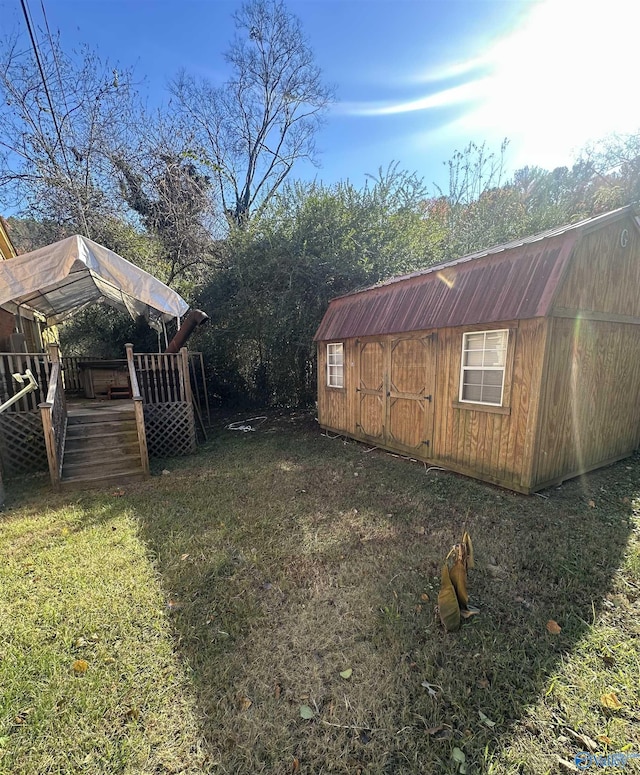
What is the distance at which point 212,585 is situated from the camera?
111 inches

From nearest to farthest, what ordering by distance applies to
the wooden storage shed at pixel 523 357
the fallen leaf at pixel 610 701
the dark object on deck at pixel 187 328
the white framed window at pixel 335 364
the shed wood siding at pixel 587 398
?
the fallen leaf at pixel 610 701 → the wooden storage shed at pixel 523 357 → the shed wood siding at pixel 587 398 → the dark object on deck at pixel 187 328 → the white framed window at pixel 335 364

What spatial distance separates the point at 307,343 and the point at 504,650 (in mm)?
7950

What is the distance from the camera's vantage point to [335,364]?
760cm

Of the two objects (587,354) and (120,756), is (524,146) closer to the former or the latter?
(587,354)

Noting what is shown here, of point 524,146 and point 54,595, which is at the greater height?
point 524,146

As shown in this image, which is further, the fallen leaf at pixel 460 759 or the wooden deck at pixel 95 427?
the wooden deck at pixel 95 427

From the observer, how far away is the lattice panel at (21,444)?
17.4 feet

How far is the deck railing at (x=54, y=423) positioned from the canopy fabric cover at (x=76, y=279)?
1.22 m

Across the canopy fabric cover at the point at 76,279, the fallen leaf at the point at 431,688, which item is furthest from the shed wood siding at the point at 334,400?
the fallen leaf at the point at 431,688

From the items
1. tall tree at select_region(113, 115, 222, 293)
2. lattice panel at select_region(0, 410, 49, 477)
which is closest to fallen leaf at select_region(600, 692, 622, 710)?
lattice panel at select_region(0, 410, 49, 477)

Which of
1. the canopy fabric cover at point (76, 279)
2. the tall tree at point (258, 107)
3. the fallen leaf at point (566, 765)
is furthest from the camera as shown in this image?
the tall tree at point (258, 107)

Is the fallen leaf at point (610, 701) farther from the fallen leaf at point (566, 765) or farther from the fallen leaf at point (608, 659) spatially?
the fallen leaf at point (566, 765)

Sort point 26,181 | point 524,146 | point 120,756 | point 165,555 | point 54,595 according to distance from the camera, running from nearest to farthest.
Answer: point 120,756 < point 54,595 < point 165,555 < point 26,181 < point 524,146

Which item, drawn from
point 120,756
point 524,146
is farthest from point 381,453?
point 524,146
